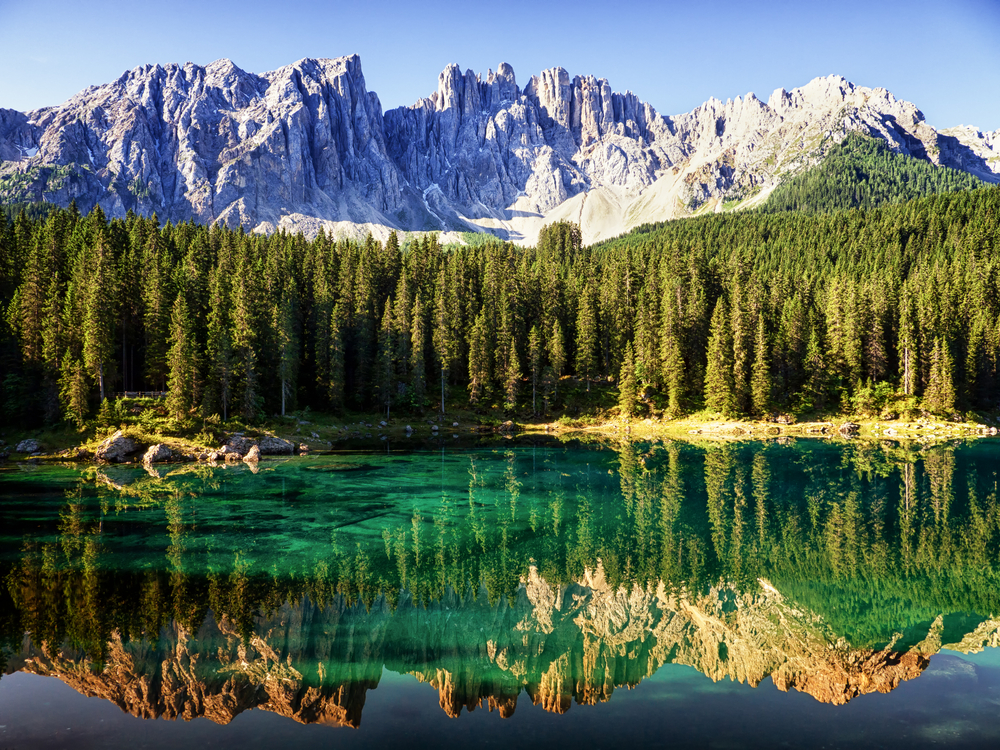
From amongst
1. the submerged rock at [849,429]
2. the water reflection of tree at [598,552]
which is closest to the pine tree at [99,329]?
the water reflection of tree at [598,552]

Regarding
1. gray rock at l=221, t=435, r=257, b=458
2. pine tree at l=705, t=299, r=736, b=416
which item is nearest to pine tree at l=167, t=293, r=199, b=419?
gray rock at l=221, t=435, r=257, b=458

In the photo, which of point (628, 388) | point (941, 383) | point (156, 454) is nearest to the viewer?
point (156, 454)

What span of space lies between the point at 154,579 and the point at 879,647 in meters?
24.5

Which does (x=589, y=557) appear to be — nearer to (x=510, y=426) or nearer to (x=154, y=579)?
(x=154, y=579)

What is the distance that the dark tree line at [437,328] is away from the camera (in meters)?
59.0

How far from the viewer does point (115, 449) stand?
51.9 m

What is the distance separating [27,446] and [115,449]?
8.52 metres

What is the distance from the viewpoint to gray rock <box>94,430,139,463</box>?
5138cm

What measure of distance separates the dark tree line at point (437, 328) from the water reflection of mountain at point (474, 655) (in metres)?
45.1

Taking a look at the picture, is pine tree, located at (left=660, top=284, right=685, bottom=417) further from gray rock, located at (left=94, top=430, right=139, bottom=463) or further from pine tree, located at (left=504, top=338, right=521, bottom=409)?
gray rock, located at (left=94, top=430, right=139, bottom=463)

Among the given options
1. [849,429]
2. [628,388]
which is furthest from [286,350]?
[849,429]

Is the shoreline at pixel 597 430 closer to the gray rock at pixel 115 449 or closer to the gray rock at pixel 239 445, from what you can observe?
the gray rock at pixel 239 445

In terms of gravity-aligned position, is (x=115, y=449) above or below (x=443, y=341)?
below

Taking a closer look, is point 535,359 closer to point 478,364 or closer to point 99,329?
point 478,364
